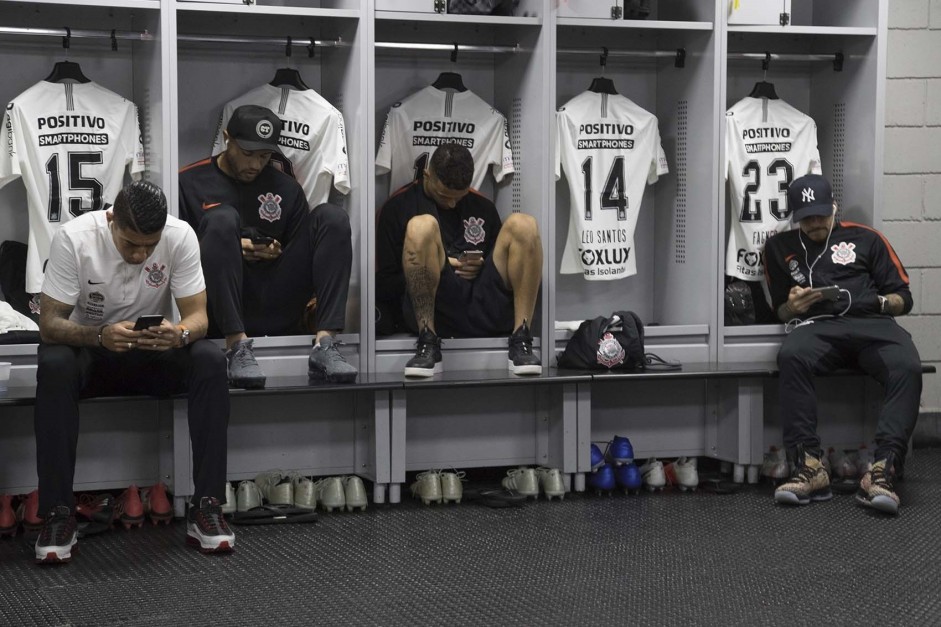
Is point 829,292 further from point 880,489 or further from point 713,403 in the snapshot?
point 880,489

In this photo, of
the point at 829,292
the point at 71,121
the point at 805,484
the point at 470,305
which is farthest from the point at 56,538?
the point at 829,292

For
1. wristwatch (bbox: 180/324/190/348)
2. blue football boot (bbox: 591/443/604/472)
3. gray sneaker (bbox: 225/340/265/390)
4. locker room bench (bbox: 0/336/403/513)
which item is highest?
wristwatch (bbox: 180/324/190/348)

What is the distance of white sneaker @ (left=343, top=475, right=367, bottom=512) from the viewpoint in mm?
4070

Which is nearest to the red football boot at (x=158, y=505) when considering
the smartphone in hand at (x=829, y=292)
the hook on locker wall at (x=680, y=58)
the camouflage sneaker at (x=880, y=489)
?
the camouflage sneaker at (x=880, y=489)

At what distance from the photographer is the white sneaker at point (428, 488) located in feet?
13.7

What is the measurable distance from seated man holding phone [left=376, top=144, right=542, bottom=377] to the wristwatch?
87cm

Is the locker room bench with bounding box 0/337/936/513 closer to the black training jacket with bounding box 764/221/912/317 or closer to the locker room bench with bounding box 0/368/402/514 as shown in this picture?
the locker room bench with bounding box 0/368/402/514

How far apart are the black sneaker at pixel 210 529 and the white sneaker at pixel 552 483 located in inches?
48.1

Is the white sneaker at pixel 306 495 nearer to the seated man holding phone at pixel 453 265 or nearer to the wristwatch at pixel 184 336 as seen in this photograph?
the seated man holding phone at pixel 453 265

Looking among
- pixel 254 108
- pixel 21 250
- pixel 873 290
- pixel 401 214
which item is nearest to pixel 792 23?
pixel 873 290

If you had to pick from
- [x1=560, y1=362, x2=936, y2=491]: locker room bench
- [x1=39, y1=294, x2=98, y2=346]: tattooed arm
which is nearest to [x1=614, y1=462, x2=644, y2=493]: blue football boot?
[x1=560, y1=362, x2=936, y2=491]: locker room bench

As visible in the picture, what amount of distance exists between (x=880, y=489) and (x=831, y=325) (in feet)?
2.38

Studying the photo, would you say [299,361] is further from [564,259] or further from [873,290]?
[873,290]

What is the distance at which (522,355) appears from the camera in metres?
4.29
